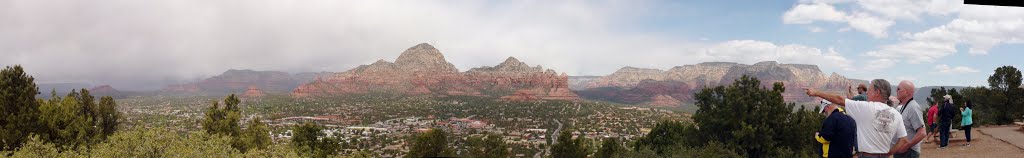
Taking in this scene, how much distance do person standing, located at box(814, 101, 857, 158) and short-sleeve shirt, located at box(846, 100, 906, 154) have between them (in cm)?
11

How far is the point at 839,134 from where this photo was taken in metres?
6.82

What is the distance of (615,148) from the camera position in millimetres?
34031

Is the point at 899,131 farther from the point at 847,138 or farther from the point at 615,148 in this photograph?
the point at 615,148

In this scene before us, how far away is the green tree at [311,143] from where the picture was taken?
94.5 feet

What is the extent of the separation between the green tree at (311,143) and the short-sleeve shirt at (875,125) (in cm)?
2614

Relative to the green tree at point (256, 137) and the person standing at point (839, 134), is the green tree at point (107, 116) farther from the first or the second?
the person standing at point (839, 134)

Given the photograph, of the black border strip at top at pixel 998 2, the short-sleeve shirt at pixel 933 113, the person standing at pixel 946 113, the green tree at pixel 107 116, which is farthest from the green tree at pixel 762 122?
the green tree at pixel 107 116

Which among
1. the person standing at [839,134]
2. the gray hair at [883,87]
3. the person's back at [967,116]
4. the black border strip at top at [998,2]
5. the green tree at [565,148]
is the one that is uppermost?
the black border strip at top at [998,2]

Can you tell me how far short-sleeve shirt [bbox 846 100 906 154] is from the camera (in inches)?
266

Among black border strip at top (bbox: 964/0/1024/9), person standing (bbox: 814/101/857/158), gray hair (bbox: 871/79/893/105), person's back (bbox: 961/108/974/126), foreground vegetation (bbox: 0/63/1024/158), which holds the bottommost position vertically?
foreground vegetation (bbox: 0/63/1024/158)

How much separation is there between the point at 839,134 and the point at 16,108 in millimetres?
36057

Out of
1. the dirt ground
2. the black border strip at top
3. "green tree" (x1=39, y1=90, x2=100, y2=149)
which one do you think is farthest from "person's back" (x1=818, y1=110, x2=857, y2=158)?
"green tree" (x1=39, y1=90, x2=100, y2=149)

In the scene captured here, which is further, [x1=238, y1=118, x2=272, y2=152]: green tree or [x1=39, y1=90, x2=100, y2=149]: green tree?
[x1=238, y1=118, x2=272, y2=152]: green tree

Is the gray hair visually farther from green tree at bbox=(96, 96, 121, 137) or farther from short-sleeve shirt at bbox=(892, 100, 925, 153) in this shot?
green tree at bbox=(96, 96, 121, 137)
